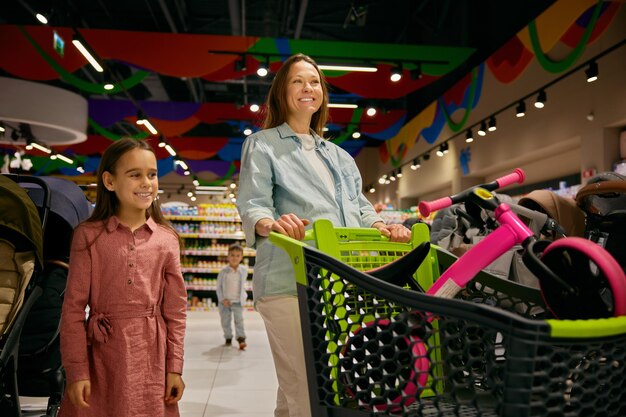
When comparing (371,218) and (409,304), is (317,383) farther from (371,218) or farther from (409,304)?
(371,218)

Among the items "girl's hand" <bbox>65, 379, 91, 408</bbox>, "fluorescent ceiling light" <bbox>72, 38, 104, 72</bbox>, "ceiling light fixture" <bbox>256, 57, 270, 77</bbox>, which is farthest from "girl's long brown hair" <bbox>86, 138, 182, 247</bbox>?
"ceiling light fixture" <bbox>256, 57, 270, 77</bbox>

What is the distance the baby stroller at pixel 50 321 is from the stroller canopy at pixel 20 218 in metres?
0.33

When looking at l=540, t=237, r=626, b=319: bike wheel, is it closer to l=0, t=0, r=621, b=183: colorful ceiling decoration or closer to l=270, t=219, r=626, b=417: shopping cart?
l=270, t=219, r=626, b=417: shopping cart

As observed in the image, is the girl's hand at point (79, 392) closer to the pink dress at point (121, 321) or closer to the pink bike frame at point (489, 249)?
the pink dress at point (121, 321)

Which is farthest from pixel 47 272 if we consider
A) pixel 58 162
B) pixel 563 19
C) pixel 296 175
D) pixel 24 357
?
pixel 58 162

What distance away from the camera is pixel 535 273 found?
1.11 meters

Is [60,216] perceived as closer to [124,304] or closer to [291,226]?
[124,304]

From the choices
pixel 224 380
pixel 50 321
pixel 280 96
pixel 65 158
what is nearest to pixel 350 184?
pixel 280 96

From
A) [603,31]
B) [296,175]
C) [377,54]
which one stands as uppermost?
[377,54]

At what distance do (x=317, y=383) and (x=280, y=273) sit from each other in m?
0.49

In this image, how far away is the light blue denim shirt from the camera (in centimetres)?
163

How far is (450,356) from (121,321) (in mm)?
1154

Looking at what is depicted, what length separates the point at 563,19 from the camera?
24.8 ft

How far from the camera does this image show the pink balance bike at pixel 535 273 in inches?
39.5
